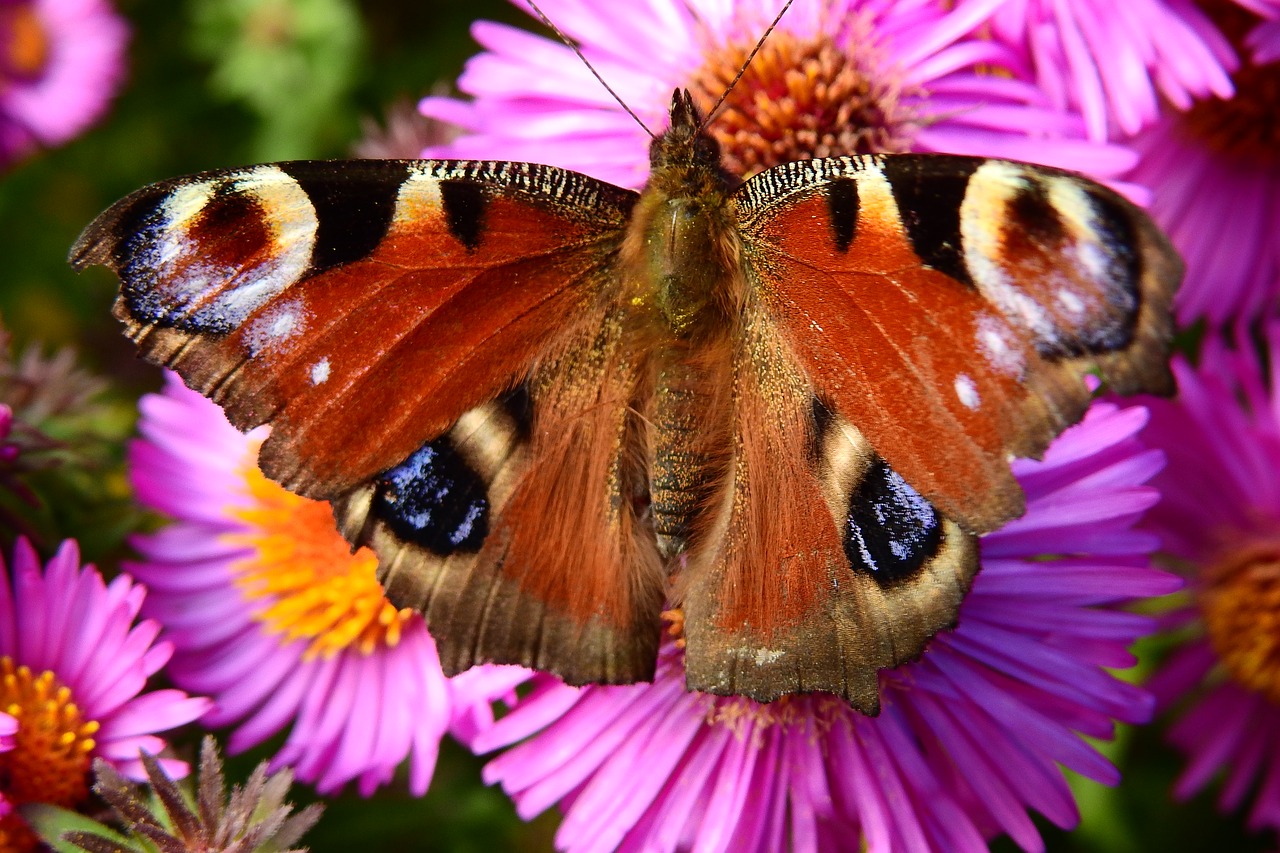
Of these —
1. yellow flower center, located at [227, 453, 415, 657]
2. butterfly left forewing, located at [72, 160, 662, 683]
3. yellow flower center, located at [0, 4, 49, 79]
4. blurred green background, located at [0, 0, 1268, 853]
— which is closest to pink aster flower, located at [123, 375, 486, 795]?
yellow flower center, located at [227, 453, 415, 657]

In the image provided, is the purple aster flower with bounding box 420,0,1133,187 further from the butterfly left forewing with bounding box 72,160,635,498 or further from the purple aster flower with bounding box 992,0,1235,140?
the butterfly left forewing with bounding box 72,160,635,498

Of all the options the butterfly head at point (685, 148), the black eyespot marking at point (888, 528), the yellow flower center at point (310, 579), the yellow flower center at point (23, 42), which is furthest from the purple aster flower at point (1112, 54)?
the yellow flower center at point (23, 42)

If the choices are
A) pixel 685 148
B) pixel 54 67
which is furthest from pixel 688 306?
pixel 54 67

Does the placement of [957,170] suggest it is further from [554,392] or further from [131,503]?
[131,503]

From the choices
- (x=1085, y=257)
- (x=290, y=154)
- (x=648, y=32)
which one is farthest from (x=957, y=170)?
(x=290, y=154)

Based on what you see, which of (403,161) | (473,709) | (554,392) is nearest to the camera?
(403,161)

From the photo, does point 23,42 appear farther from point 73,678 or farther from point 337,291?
point 337,291
